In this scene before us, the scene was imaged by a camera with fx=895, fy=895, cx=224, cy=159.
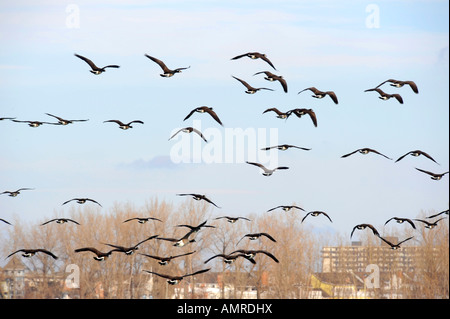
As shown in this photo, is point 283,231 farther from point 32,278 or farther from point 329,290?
point 32,278

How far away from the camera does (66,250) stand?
93438 millimetres

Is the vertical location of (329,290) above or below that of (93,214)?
below
